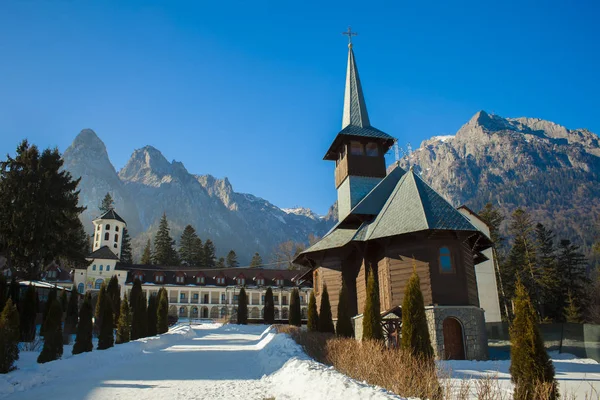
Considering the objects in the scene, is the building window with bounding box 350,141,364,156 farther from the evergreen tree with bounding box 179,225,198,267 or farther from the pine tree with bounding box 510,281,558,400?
the evergreen tree with bounding box 179,225,198,267

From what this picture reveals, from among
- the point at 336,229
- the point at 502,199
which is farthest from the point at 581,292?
the point at 502,199

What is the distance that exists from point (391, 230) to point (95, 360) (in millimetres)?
13734

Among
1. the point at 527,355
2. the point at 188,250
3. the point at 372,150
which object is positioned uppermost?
the point at 372,150

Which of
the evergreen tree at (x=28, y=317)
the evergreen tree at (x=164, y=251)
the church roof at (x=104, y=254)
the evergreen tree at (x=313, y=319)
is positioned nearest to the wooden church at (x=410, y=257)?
the evergreen tree at (x=313, y=319)

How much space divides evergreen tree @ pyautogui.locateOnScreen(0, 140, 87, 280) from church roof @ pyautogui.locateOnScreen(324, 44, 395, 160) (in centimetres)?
2047

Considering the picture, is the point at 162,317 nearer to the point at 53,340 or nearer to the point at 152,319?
the point at 152,319

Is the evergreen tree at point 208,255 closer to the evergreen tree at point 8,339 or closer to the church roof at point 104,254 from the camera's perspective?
the church roof at point 104,254

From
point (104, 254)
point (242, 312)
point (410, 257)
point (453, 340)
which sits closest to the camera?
point (453, 340)

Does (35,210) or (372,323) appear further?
(35,210)

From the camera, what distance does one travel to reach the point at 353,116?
35.0 meters

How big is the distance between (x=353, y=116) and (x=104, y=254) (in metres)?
47.1

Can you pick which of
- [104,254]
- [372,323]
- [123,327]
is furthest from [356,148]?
[104,254]

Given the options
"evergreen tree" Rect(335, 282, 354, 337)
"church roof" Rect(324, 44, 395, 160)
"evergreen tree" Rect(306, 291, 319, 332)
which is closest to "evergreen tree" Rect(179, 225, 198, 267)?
"church roof" Rect(324, 44, 395, 160)

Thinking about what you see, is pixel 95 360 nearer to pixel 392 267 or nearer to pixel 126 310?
pixel 126 310
